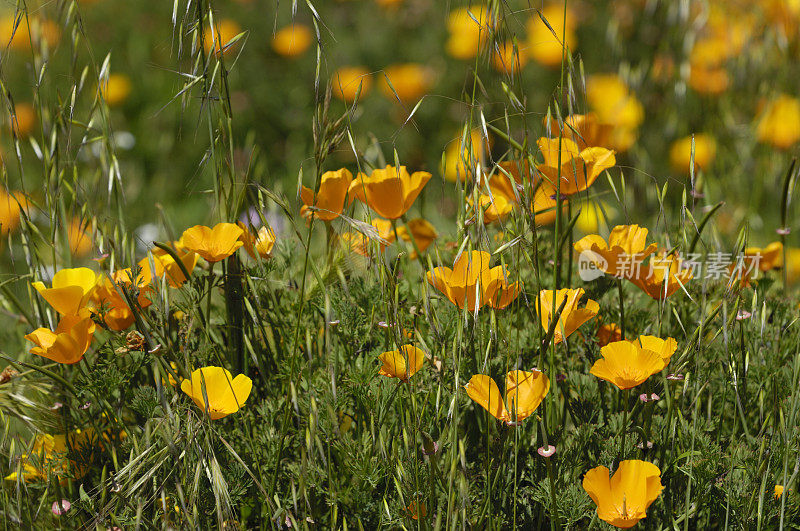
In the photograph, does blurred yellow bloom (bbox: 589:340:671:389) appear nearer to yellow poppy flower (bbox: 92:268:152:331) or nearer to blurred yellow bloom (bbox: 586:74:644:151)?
yellow poppy flower (bbox: 92:268:152:331)

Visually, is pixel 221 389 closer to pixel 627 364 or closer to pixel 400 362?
pixel 400 362

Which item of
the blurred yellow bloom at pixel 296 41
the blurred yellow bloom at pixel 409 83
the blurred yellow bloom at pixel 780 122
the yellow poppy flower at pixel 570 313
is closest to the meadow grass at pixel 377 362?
the yellow poppy flower at pixel 570 313

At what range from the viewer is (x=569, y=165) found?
1224 mm

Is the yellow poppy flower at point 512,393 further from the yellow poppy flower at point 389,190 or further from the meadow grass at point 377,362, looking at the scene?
the yellow poppy flower at point 389,190

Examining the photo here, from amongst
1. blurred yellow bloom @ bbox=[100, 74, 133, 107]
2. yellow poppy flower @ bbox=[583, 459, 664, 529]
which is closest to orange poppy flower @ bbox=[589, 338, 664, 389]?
yellow poppy flower @ bbox=[583, 459, 664, 529]

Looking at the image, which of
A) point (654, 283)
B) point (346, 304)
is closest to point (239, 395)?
point (346, 304)

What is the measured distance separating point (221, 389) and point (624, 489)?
575mm

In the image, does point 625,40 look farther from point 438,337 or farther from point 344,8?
point 438,337

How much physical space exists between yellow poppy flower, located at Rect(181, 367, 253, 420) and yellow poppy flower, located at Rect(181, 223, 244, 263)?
0.17 m

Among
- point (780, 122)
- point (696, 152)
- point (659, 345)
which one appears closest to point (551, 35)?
point (696, 152)

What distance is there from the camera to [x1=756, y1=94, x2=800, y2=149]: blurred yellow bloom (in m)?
2.97

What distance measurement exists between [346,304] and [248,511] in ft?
1.21

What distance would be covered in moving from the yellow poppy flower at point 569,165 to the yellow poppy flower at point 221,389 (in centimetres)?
54

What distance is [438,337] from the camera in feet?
3.45
